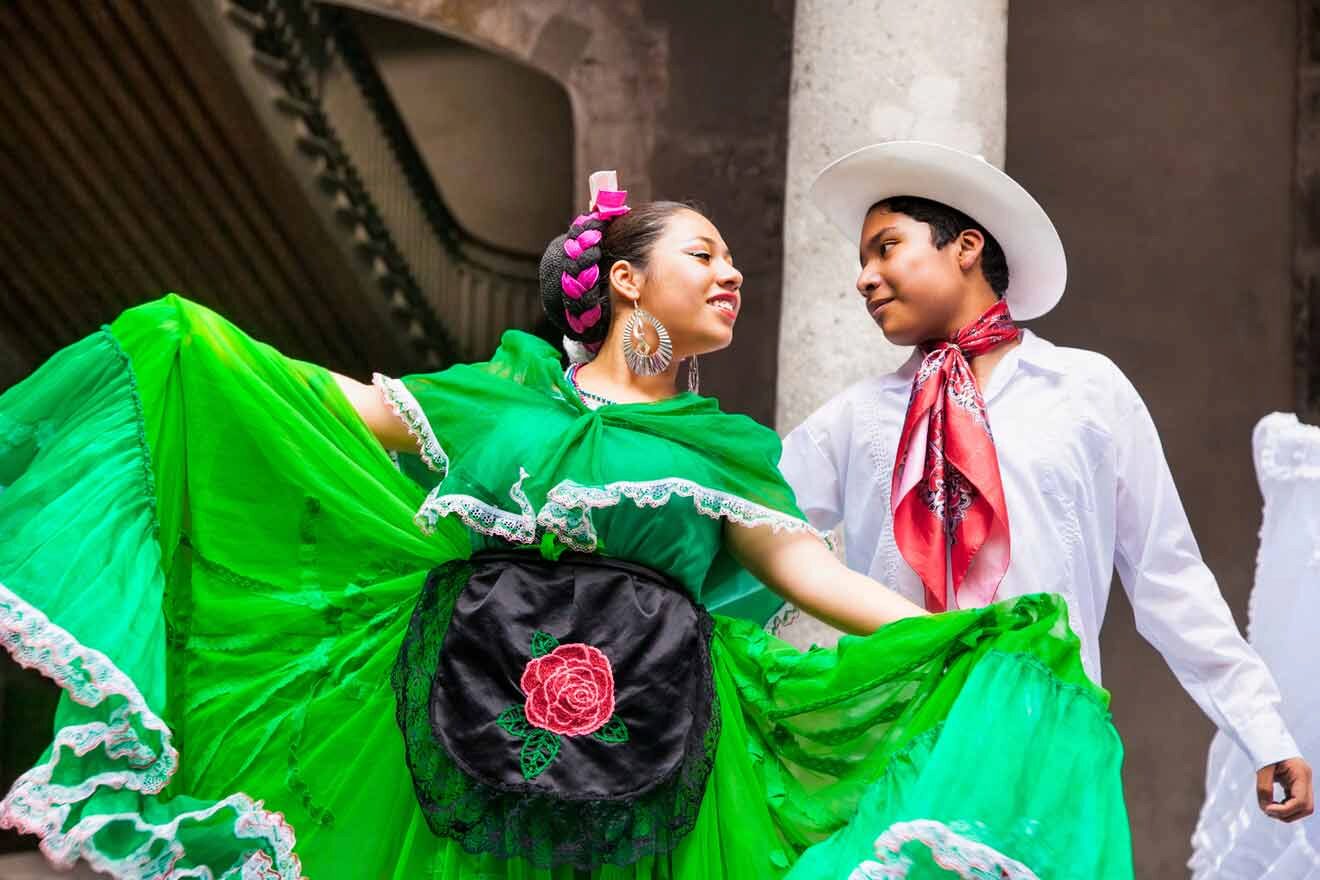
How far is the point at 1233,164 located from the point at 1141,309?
2.24 ft

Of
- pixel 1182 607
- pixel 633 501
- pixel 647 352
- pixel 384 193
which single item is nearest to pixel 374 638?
pixel 633 501

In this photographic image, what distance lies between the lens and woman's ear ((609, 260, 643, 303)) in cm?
329

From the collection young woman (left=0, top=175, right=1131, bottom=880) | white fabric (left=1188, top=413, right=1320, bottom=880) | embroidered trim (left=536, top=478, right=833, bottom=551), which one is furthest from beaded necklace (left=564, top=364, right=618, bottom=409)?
white fabric (left=1188, top=413, right=1320, bottom=880)

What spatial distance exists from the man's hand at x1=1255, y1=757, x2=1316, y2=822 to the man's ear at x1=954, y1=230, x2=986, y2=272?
1113mm

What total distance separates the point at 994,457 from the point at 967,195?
55cm

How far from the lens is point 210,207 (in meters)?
9.12

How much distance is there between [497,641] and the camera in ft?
9.39

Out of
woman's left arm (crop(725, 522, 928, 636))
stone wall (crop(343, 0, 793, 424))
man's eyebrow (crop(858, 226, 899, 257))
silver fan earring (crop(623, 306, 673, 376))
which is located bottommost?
woman's left arm (crop(725, 522, 928, 636))

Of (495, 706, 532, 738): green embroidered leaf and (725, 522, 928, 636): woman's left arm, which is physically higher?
(725, 522, 928, 636): woman's left arm

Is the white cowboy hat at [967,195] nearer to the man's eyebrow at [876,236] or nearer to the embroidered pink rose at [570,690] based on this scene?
the man's eyebrow at [876,236]

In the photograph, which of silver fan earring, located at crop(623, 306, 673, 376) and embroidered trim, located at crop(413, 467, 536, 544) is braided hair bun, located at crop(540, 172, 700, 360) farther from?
embroidered trim, located at crop(413, 467, 536, 544)

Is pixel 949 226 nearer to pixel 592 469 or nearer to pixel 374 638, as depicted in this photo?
pixel 592 469

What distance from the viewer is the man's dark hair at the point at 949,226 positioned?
11.9ft

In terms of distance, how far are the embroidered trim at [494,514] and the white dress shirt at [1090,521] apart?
879 millimetres
